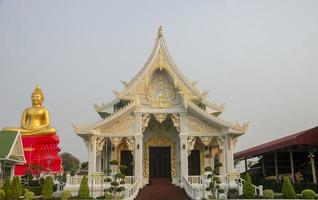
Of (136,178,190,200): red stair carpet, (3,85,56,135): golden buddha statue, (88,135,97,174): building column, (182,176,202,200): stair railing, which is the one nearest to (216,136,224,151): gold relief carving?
(182,176,202,200): stair railing

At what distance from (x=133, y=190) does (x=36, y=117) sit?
11832 mm

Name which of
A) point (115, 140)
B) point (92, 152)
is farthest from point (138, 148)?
point (92, 152)

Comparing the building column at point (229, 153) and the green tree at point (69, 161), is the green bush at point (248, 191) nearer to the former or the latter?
the building column at point (229, 153)

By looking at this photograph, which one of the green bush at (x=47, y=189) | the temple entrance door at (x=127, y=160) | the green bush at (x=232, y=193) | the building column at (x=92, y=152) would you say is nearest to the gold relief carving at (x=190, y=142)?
the green bush at (x=232, y=193)

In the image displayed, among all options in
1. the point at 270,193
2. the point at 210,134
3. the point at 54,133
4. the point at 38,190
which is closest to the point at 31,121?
the point at 54,133

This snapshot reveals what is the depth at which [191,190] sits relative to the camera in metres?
17.4

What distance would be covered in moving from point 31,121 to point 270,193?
17.5 meters

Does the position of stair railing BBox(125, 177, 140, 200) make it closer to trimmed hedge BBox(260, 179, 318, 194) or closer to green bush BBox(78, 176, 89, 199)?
green bush BBox(78, 176, 89, 199)

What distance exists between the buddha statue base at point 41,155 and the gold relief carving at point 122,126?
18.9ft

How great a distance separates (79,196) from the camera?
15828 mm

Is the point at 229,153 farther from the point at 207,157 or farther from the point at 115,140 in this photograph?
the point at 115,140

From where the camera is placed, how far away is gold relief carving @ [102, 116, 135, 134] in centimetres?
1952

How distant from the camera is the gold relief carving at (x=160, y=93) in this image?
66.3 ft

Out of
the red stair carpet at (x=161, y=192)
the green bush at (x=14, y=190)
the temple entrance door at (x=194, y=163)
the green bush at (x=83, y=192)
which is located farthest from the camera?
the temple entrance door at (x=194, y=163)
